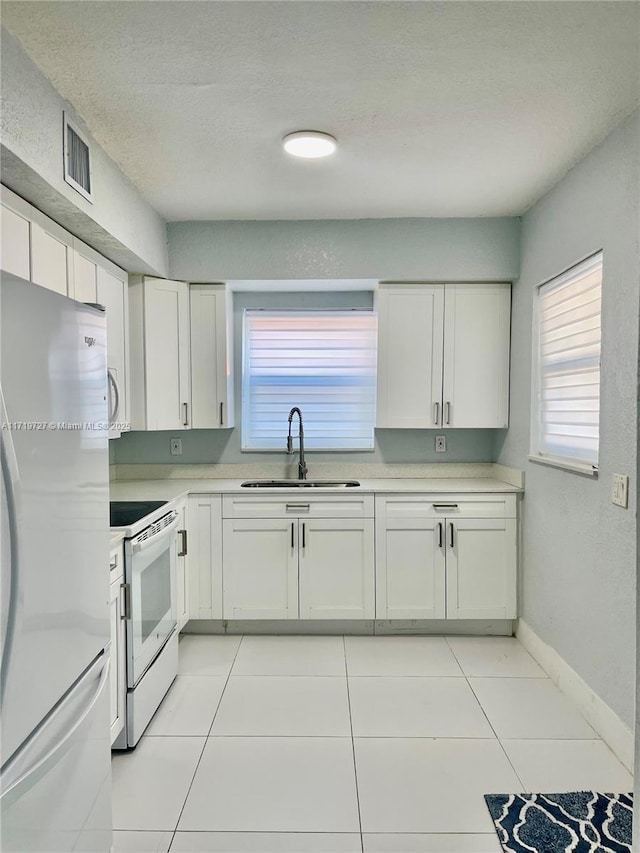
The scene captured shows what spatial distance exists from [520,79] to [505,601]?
2.67 m

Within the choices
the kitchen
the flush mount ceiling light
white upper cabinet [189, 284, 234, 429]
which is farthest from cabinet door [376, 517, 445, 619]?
the flush mount ceiling light

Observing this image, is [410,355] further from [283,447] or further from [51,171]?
[51,171]

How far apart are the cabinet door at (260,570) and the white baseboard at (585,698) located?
1.39m

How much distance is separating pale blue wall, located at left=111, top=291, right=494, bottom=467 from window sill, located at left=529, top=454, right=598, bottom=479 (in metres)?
0.72

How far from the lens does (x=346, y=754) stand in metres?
2.07

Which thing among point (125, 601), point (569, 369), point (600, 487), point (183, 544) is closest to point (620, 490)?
point (600, 487)

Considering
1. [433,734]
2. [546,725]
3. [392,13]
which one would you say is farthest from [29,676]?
[546,725]

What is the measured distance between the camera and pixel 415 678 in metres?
2.67

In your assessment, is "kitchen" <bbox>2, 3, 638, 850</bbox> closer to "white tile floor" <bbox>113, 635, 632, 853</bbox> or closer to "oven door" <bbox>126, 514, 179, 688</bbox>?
"white tile floor" <bbox>113, 635, 632, 853</bbox>

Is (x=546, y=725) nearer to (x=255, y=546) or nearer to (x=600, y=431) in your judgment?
(x=600, y=431)

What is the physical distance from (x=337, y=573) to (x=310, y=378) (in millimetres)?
1400

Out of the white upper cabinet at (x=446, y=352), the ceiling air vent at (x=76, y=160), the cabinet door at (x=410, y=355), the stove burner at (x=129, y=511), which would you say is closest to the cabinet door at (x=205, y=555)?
the stove burner at (x=129, y=511)

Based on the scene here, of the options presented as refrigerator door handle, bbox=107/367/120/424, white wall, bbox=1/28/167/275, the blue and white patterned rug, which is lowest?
the blue and white patterned rug

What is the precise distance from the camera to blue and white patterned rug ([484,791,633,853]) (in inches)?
64.2
